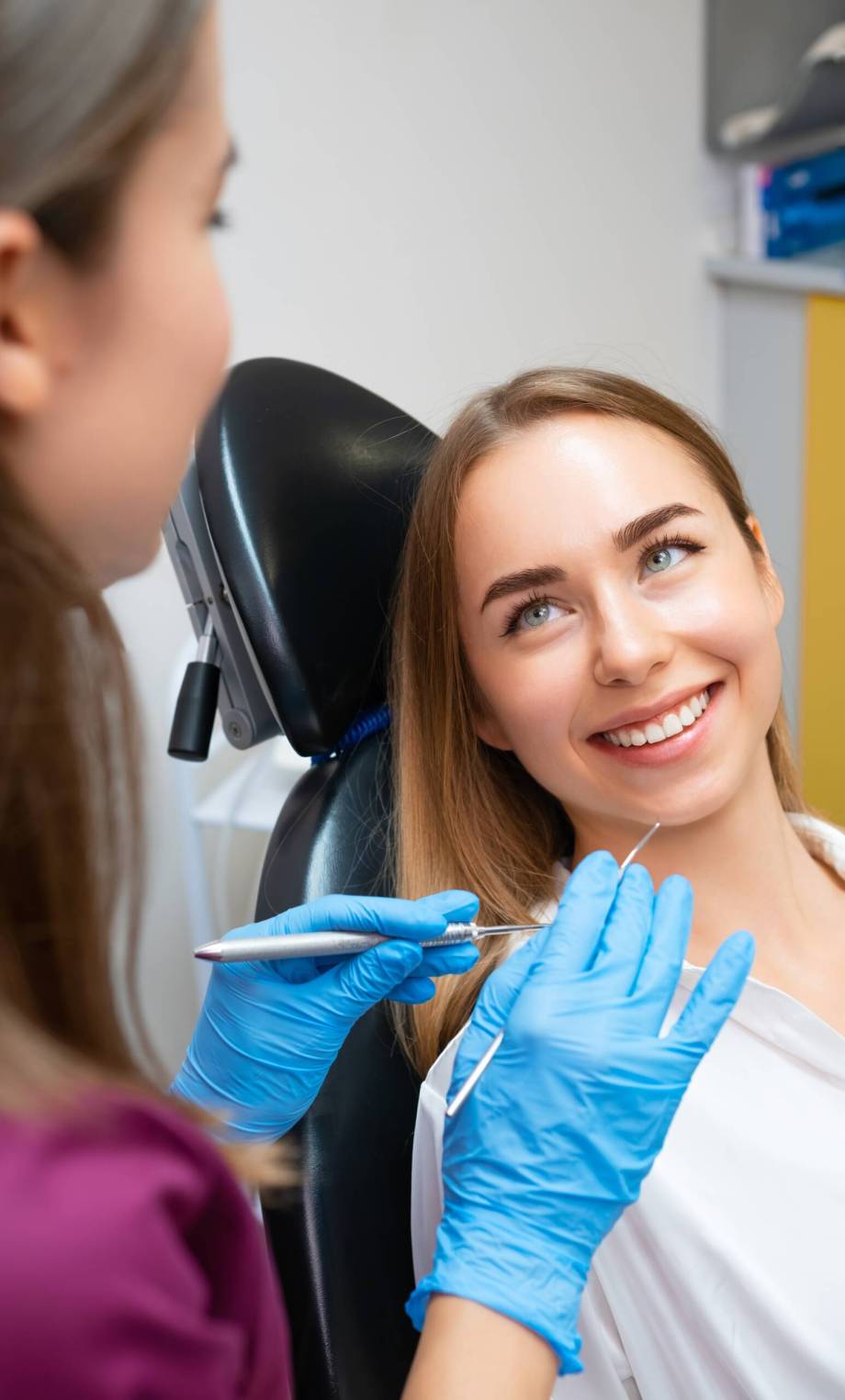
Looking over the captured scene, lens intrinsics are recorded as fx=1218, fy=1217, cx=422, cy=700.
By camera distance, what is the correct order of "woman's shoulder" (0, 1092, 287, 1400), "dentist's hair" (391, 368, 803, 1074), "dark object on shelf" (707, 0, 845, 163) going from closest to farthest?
1. "woman's shoulder" (0, 1092, 287, 1400)
2. "dentist's hair" (391, 368, 803, 1074)
3. "dark object on shelf" (707, 0, 845, 163)

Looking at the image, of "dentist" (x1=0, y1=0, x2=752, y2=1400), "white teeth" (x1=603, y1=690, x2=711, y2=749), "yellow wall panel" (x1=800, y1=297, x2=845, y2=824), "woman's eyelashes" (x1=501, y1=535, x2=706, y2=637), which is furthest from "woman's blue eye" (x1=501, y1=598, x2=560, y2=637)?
"yellow wall panel" (x1=800, y1=297, x2=845, y2=824)

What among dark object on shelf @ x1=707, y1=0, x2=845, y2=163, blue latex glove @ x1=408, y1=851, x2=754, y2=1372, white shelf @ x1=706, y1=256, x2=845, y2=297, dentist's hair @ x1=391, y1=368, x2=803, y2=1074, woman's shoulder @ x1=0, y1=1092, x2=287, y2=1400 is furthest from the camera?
dark object on shelf @ x1=707, y1=0, x2=845, y2=163

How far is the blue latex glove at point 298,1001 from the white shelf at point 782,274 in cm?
233

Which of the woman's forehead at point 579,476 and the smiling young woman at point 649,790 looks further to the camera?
the woman's forehead at point 579,476

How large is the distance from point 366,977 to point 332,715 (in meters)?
0.30

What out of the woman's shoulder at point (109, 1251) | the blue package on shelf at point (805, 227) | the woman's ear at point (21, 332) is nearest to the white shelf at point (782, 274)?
the blue package on shelf at point (805, 227)

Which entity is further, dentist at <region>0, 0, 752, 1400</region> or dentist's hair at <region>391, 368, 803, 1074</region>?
dentist's hair at <region>391, 368, 803, 1074</region>

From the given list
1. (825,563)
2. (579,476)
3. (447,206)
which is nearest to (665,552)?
(579,476)

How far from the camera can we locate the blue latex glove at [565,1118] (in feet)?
2.53

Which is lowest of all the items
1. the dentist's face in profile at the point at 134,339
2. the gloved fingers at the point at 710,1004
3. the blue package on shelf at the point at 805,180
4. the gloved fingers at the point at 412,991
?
the gloved fingers at the point at 412,991

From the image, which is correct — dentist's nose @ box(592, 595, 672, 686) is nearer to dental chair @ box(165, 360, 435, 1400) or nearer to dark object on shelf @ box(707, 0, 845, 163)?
dental chair @ box(165, 360, 435, 1400)

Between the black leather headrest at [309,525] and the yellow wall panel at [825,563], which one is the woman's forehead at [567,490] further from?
the yellow wall panel at [825,563]

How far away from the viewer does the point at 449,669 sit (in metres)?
1.17

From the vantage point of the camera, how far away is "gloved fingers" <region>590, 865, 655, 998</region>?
2.79ft
